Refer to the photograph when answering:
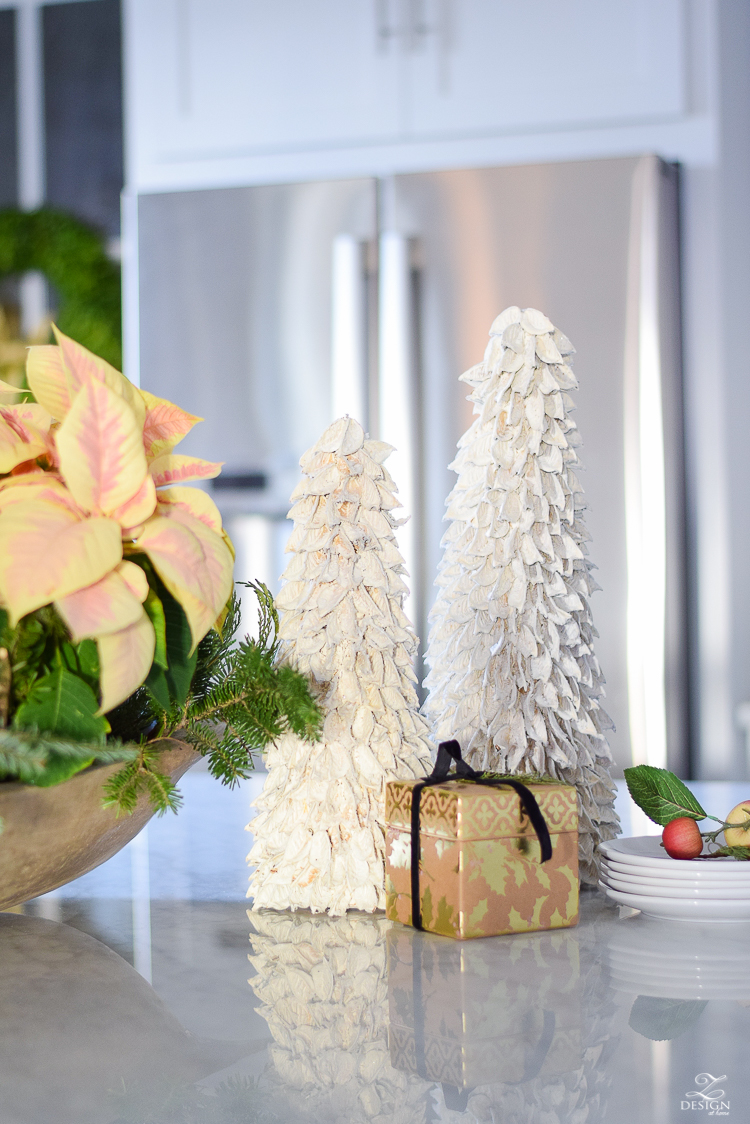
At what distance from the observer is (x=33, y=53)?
288 centimetres

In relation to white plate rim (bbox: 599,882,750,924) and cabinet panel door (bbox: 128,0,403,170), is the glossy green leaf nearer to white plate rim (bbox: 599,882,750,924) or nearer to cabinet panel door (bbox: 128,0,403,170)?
white plate rim (bbox: 599,882,750,924)

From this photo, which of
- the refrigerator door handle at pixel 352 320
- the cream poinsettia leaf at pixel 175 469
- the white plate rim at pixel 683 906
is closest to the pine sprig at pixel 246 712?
the cream poinsettia leaf at pixel 175 469

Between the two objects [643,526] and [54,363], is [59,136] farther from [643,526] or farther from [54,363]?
[54,363]

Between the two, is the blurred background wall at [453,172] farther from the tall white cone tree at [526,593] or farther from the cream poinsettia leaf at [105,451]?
the cream poinsettia leaf at [105,451]

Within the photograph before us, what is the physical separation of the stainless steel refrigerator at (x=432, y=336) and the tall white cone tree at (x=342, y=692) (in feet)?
4.67

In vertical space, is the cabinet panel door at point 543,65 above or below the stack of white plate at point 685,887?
above

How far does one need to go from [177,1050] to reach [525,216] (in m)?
1.97

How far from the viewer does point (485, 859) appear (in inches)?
23.1

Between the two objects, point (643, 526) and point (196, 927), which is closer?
point (196, 927)

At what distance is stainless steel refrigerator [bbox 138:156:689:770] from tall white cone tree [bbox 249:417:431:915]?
142cm

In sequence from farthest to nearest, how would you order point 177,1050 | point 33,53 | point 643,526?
point 33,53 < point 643,526 < point 177,1050

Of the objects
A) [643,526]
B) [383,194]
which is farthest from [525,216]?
[643,526]

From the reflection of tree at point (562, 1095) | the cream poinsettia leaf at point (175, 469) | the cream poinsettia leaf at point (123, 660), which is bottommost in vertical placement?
the reflection of tree at point (562, 1095)

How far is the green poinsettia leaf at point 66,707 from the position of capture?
0.51m
